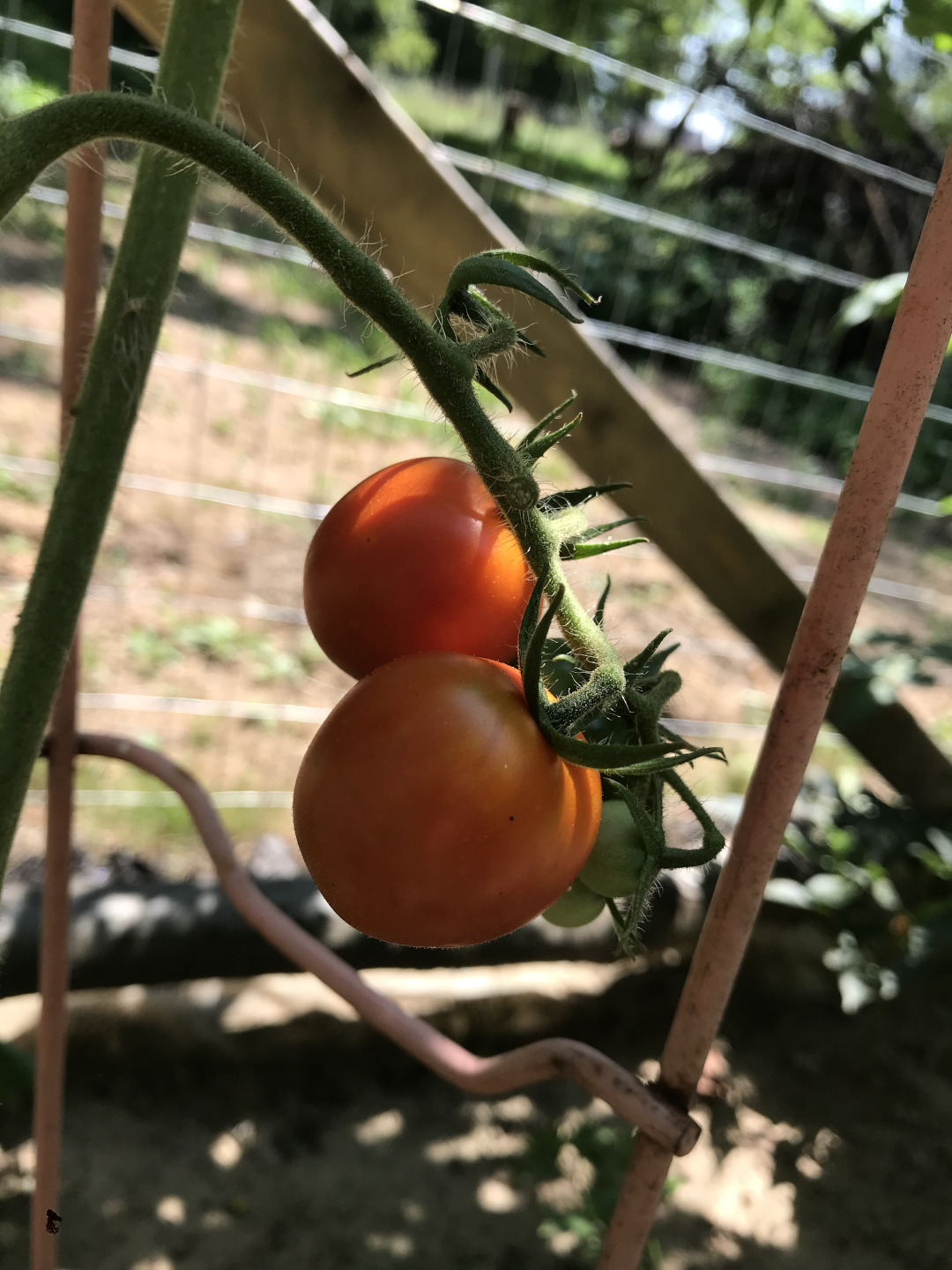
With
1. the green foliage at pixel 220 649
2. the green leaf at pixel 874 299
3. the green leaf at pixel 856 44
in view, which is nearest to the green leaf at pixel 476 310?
the green leaf at pixel 856 44

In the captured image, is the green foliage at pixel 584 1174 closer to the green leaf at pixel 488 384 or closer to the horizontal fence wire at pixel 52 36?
the green leaf at pixel 488 384

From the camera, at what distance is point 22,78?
2.07 m

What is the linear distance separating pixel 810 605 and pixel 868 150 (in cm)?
345

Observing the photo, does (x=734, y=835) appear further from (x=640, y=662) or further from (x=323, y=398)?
(x=323, y=398)

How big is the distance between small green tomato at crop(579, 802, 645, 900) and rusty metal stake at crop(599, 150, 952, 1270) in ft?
0.27

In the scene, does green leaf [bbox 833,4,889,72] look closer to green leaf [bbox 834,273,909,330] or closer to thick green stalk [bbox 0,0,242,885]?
green leaf [bbox 834,273,909,330]

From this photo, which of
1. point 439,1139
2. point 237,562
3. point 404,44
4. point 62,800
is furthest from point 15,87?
point 439,1139

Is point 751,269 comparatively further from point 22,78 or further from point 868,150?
point 22,78

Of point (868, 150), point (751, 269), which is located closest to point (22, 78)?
point (868, 150)

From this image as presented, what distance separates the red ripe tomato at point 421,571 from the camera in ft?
1.19

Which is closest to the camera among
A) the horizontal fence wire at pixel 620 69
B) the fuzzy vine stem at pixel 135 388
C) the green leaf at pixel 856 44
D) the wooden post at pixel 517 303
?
the fuzzy vine stem at pixel 135 388

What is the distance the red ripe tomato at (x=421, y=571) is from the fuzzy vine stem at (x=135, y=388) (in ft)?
0.08

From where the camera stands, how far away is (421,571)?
36cm

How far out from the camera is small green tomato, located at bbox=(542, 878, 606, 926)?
414 mm
